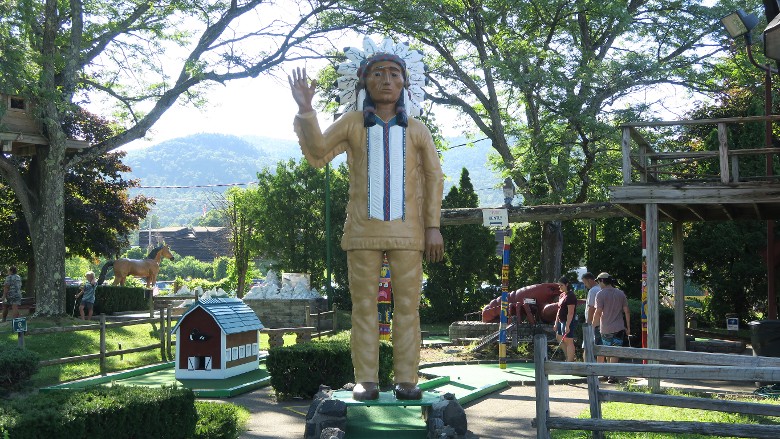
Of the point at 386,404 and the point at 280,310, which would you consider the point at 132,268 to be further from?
the point at 386,404

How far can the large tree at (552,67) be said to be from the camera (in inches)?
748

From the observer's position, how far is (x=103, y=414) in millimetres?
6344

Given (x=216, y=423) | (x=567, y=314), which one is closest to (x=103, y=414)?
(x=216, y=423)

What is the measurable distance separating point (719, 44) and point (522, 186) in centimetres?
616

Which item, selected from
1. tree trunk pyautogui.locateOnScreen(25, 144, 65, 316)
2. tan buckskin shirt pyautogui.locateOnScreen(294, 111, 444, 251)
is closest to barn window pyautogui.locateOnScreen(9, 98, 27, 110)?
tree trunk pyautogui.locateOnScreen(25, 144, 65, 316)

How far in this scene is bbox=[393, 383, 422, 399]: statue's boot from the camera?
22.4ft

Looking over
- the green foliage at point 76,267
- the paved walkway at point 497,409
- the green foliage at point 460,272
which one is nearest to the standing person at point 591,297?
the paved walkway at point 497,409

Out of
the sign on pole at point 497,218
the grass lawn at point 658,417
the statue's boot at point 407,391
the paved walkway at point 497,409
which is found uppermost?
the sign on pole at point 497,218

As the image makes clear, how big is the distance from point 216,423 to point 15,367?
12.5ft

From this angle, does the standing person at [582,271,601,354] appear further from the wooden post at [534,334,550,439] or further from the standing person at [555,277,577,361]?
the wooden post at [534,334,550,439]

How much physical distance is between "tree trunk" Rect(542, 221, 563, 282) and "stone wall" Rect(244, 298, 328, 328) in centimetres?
666

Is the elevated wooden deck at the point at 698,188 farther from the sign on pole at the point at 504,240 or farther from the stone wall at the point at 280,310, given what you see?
the stone wall at the point at 280,310

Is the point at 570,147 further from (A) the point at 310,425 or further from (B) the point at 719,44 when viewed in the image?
(A) the point at 310,425

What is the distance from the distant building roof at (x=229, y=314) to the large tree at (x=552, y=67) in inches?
344
